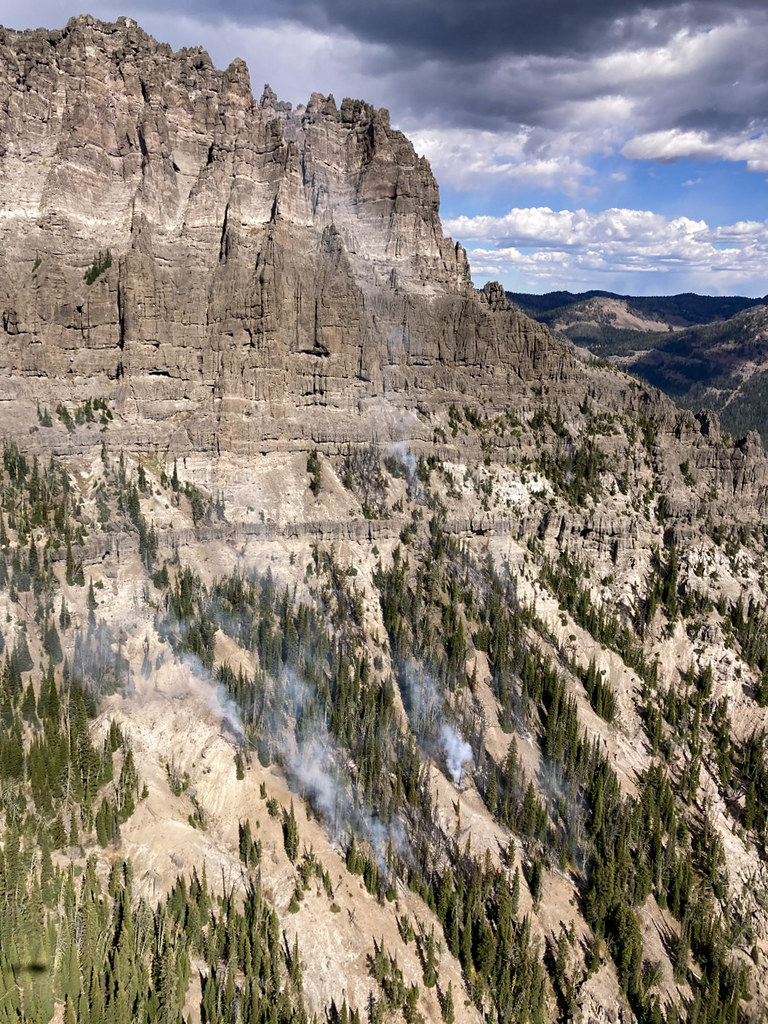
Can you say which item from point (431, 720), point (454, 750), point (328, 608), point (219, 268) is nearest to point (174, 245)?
point (219, 268)

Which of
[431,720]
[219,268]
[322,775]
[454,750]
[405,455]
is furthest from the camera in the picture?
[405,455]

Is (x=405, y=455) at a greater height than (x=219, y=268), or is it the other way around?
(x=219, y=268)

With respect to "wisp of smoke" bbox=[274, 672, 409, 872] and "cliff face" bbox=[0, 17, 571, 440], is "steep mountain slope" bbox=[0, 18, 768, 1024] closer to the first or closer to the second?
"wisp of smoke" bbox=[274, 672, 409, 872]

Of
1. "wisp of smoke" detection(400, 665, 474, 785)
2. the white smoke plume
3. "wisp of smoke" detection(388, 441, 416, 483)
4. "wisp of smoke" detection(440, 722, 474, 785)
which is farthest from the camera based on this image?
"wisp of smoke" detection(388, 441, 416, 483)

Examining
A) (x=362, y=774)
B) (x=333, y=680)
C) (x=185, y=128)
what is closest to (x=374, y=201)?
(x=185, y=128)

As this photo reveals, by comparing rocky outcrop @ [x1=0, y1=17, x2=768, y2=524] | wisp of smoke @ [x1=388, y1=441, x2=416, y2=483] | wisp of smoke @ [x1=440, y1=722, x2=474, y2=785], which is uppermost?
rocky outcrop @ [x1=0, y1=17, x2=768, y2=524]

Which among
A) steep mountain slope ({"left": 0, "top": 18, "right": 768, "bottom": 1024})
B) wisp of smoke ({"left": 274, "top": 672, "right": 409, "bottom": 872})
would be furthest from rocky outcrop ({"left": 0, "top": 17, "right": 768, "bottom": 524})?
wisp of smoke ({"left": 274, "top": 672, "right": 409, "bottom": 872})

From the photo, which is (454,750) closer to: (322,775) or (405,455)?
(322,775)
